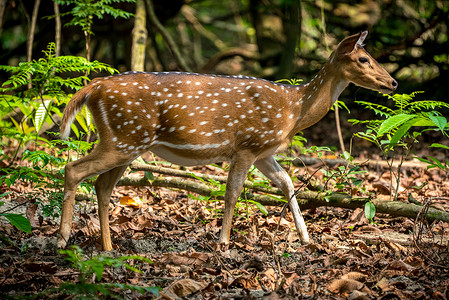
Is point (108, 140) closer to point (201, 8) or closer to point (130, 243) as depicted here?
point (130, 243)

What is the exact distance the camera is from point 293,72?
10.8 meters

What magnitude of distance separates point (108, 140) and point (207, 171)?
11.9 feet

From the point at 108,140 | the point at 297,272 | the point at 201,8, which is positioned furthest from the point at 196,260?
the point at 201,8

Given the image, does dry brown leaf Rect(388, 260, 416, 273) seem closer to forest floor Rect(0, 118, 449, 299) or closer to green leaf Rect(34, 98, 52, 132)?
forest floor Rect(0, 118, 449, 299)

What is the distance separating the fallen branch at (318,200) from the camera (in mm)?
5012

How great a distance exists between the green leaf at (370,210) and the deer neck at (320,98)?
42.9 inches

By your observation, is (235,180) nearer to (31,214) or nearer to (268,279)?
(268,279)

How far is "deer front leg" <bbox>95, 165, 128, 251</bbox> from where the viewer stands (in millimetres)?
4361

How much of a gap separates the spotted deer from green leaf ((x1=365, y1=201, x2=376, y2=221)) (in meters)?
0.76

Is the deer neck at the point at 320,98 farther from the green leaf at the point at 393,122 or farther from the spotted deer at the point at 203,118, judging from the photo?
the green leaf at the point at 393,122

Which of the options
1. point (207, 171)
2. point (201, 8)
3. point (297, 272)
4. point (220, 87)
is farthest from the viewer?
point (201, 8)

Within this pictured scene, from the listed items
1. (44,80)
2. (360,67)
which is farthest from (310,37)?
(44,80)

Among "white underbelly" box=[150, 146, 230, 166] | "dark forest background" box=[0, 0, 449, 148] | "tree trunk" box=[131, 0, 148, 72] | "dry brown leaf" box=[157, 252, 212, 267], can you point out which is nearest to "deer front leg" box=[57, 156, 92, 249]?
"white underbelly" box=[150, 146, 230, 166]

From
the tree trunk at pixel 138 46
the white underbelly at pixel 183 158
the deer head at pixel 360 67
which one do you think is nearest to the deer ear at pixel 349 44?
the deer head at pixel 360 67
